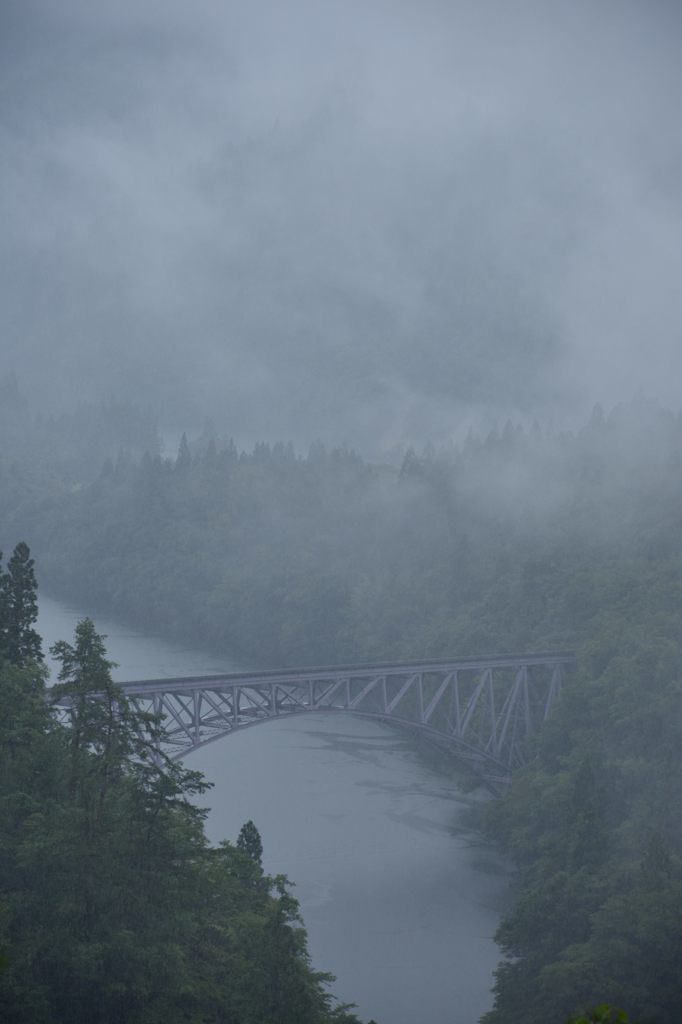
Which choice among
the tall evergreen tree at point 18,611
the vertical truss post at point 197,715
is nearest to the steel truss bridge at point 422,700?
the vertical truss post at point 197,715

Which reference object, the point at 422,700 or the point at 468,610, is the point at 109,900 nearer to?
the point at 422,700

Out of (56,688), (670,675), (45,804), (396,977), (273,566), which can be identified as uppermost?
(273,566)

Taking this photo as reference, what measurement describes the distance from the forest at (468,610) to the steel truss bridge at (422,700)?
1.85 meters

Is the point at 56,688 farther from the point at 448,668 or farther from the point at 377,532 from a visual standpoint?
the point at 377,532

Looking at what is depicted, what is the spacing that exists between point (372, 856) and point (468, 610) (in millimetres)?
31324

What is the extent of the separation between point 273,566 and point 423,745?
43.1 m

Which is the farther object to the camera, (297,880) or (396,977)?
(297,880)

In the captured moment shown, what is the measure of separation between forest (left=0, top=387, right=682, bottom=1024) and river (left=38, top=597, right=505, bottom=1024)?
174 centimetres

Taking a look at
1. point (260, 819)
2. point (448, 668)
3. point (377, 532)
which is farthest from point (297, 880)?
point (377, 532)

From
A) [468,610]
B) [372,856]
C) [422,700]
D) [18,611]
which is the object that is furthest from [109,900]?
[468,610]

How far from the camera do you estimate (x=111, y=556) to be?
396ft

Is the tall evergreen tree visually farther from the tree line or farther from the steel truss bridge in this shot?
the steel truss bridge

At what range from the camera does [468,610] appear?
73250 mm

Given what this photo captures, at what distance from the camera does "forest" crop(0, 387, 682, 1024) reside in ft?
83.2
